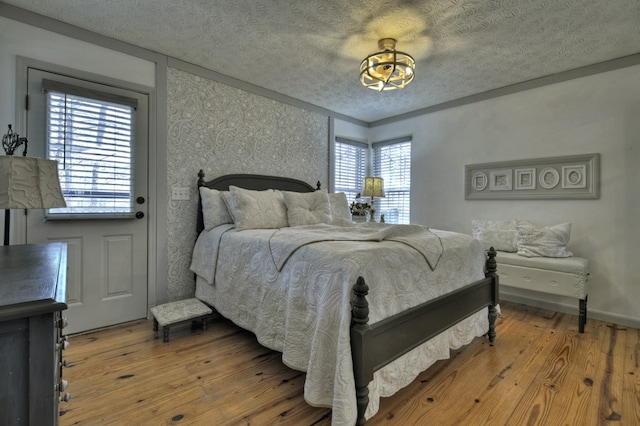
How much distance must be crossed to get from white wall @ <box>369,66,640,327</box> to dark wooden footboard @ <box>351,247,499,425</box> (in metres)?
1.61

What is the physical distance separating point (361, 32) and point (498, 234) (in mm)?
2500

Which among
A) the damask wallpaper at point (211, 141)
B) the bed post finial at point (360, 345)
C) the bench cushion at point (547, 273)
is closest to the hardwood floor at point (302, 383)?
the bed post finial at point (360, 345)

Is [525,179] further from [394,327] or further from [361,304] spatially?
[361,304]

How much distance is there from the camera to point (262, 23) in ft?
7.80

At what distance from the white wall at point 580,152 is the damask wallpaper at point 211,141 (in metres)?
2.19

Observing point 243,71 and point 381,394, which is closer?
point 381,394

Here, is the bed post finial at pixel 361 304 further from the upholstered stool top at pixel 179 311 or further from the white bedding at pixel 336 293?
the upholstered stool top at pixel 179 311

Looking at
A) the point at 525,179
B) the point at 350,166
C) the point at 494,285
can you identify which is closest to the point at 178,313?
the point at 494,285

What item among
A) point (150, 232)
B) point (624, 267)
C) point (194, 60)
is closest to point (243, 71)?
point (194, 60)

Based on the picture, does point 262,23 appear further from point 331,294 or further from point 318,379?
point 318,379

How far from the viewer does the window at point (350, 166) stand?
4.68 metres

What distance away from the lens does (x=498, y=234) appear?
10.9 ft

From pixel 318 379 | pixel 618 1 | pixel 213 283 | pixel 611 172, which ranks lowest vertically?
pixel 318 379

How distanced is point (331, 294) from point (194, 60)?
2.74 metres
